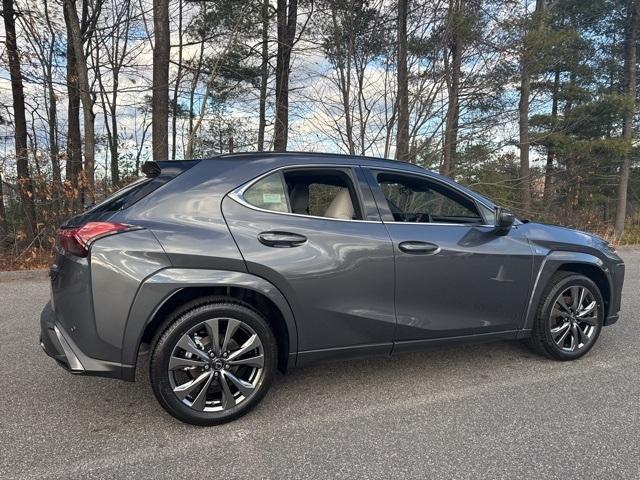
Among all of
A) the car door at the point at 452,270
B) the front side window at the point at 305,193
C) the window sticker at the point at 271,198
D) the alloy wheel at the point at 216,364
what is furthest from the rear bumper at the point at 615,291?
the alloy wheel at the point at 216,364

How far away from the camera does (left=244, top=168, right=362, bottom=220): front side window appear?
296 centimetres

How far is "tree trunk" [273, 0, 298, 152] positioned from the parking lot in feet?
30.6

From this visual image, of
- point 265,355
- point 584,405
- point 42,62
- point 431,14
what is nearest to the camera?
point 265,355

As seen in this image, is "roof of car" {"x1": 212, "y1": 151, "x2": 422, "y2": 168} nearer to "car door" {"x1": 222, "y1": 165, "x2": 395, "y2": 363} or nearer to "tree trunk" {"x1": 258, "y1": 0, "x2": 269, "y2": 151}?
"car door" {"x1": 222, "y1": 165, "x2": 395, "y2": 363}

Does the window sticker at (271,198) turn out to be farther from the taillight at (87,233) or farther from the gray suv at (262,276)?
the taillight at (87,233)

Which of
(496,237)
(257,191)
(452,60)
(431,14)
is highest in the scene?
(431,14)

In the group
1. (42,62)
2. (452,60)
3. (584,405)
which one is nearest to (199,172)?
(584,405)

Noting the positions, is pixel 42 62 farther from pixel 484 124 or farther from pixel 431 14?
pixel 484 124

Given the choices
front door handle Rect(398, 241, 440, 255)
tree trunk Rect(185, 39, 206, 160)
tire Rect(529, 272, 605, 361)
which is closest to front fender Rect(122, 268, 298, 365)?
front door handle Rect(398, 241, 440, 255)

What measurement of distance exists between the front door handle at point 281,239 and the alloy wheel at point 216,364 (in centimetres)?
52

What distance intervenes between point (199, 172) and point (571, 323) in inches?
128

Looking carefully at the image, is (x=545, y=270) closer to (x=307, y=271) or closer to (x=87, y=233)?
(x=307, y=271)

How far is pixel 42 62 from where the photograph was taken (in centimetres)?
1158

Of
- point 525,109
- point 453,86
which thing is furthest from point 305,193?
point 525,109
